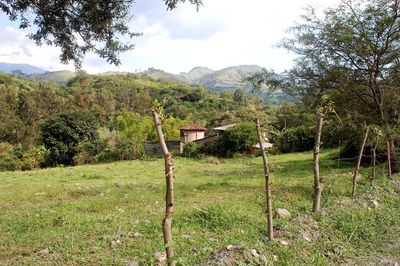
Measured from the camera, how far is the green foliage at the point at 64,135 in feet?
102

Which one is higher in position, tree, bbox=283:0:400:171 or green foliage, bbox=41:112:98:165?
tree, bbox=283:0:400:171

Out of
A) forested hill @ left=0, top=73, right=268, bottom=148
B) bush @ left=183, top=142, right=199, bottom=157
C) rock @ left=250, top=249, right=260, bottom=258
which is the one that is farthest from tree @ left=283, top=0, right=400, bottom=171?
bush @ left=183, top=142, right=199, bottom=157

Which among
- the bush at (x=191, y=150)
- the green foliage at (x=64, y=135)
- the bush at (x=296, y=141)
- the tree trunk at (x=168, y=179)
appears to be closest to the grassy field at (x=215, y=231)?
the tree trunk at (x=168, y=179)

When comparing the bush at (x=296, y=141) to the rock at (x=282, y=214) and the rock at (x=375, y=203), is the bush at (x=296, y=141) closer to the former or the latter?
the rock at (x=375, y=203)

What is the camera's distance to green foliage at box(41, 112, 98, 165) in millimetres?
30969

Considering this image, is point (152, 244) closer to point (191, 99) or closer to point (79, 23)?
point (79, 23)

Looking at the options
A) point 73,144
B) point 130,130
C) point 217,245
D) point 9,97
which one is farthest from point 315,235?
point 9,97

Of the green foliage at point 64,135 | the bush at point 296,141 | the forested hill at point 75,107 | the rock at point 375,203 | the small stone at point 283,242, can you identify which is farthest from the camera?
the forested hill at point 75,107

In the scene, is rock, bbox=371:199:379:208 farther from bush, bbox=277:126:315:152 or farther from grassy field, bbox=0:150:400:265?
bush, bbox=277:126:315:152

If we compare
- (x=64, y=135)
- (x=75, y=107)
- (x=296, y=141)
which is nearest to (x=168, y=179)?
(x=296, y=141)

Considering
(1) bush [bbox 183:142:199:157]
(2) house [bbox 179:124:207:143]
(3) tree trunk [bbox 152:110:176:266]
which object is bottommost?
(1) bush [bbox 183:142:199:157]

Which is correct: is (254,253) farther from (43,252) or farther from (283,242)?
(43,252)

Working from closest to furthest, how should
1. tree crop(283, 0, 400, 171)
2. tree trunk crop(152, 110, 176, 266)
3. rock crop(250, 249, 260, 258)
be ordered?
tree trunk crop(152, 110, 176, 266), rock crop(250, 249, 260, 258), tree crop(283, 0, 400, 171)

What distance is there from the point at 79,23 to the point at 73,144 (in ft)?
89.5
